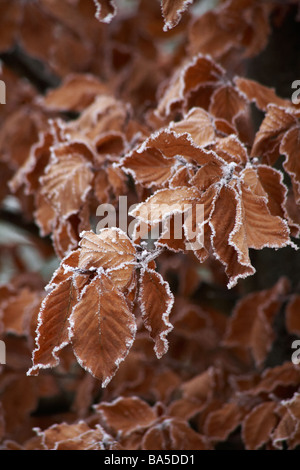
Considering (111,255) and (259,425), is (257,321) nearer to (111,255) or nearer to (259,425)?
(259,425)

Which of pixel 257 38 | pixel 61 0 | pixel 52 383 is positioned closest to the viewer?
pixel 257 38

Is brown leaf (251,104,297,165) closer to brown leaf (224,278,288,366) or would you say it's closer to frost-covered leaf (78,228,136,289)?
frost-covered leaf (78,228,136,289)

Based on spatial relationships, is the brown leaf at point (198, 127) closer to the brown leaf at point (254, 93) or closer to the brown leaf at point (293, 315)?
the brown leaf at point (254, 93)

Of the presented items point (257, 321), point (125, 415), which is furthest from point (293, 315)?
point (125, 415)

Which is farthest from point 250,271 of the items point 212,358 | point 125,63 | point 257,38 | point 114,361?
point 125,63


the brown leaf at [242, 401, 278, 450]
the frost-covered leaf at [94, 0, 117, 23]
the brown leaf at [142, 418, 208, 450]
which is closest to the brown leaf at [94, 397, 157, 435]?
the brown leaf at [142, 418, 208, 450]

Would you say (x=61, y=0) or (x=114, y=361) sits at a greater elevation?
(x=61, y=0)
